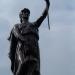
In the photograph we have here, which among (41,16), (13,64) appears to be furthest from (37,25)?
(13,64)

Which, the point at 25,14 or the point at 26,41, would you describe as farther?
the point at 25,14

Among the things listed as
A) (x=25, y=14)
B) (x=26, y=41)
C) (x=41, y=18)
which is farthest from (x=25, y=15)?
(x=26, y=41)

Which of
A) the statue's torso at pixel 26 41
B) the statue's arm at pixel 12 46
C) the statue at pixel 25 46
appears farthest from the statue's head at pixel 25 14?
the statue's arm at pixel 12 46

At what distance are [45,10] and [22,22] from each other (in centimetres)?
76

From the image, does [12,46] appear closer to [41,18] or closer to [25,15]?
[25,15]

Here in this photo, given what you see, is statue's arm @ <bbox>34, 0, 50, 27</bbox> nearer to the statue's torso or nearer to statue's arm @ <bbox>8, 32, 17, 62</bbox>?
the statue's torso

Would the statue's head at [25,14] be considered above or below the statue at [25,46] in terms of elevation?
above

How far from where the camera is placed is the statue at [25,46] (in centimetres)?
1388

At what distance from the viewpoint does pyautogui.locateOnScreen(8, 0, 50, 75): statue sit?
13.9 meters

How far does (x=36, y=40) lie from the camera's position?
46.7 feet

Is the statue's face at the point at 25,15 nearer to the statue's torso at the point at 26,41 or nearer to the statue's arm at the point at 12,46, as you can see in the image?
the statue's torso at the point at 26,41

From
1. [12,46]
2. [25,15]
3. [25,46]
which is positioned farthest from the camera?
[25,15]

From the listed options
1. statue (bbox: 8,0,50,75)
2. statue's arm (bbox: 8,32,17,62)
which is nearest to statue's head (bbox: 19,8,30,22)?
statue (bbox: 8,0,50,75)

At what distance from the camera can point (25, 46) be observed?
46.0 feet
